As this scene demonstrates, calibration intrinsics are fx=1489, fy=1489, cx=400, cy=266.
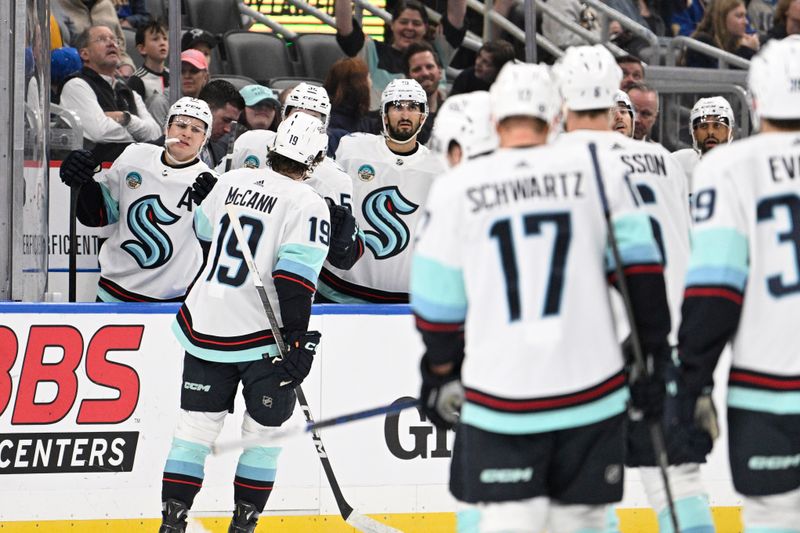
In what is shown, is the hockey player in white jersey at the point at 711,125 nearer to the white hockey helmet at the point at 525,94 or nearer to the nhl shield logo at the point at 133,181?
the nhl shield logo at the point at 133,181

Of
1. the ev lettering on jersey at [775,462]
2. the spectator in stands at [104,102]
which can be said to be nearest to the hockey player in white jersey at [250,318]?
the spectator in stands at [104,102]

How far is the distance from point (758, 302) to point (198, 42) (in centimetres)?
432

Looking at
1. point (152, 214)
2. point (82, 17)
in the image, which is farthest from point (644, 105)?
point (82, 17)

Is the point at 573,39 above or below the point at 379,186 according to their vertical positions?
above

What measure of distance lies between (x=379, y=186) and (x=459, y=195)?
284cm

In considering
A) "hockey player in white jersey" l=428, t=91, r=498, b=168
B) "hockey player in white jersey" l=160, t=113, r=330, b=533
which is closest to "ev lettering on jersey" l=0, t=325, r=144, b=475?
"hockey player in white jersey" l=160, t=113, r=330, b=533

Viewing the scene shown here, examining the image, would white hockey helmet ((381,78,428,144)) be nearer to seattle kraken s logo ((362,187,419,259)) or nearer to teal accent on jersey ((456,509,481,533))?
seattle kraken s logo ((362,187,419,259))

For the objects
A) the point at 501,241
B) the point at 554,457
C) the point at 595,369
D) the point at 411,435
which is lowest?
the point at 411,435

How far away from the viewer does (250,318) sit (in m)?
4.91

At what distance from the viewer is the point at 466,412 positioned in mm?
3305

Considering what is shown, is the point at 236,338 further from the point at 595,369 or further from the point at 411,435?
the point at 595,369

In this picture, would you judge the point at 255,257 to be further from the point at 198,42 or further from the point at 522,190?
the point at 198,42

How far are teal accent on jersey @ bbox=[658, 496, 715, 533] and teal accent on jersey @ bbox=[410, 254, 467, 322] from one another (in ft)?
3.40

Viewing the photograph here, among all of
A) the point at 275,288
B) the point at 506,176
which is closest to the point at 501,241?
the point at 506,176
